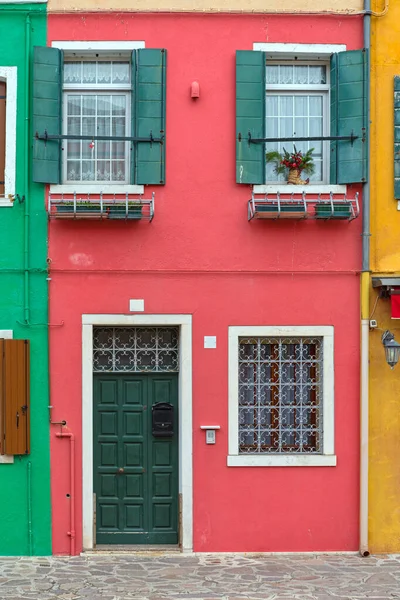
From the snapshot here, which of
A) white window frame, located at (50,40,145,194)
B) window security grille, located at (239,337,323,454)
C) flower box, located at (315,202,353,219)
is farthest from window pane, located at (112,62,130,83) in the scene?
window security grille, located at (239,337,323,454)

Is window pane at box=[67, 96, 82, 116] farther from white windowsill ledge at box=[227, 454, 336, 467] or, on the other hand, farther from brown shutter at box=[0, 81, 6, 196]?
white windowsill ledge at box=[227, 454, 336, 467]

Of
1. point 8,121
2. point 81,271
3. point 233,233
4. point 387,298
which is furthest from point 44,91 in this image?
point 387,298

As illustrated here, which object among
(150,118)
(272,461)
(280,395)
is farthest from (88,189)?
(272,461)

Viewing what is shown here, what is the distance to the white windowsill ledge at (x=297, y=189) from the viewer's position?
33.1ft

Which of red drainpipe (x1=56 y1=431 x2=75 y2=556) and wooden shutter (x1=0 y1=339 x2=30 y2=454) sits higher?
wooden shutter (x1=0 y1=339 x2=30 y2=454)

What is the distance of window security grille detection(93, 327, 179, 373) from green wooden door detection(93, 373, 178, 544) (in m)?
0.10

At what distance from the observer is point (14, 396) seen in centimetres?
991

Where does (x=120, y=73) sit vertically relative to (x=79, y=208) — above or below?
above

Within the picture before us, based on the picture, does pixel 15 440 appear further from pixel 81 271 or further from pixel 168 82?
pixel 168 82

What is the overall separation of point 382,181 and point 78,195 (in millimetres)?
3572

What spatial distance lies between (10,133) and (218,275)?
9.63 feet

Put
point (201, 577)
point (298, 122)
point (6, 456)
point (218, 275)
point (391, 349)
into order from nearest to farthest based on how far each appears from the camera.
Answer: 1. point (201, 577)
2. point (391, 349)
3. point (6, 456)
4. point (218, 275)
5. point (298, 122)

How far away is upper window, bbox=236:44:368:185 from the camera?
33.0 ft

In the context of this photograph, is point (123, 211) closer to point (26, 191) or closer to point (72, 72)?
point (26, 191)
